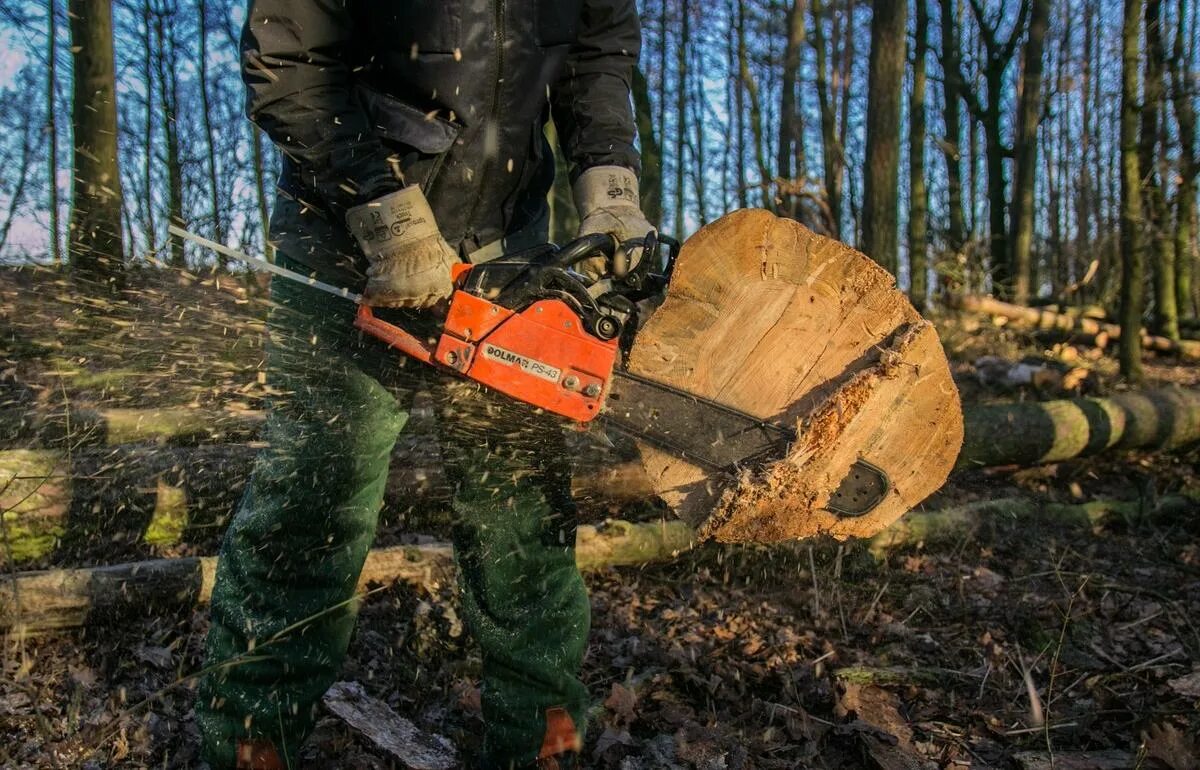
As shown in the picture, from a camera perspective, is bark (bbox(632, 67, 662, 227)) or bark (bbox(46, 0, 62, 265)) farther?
bark (bbox(632, 67, 662, 227))

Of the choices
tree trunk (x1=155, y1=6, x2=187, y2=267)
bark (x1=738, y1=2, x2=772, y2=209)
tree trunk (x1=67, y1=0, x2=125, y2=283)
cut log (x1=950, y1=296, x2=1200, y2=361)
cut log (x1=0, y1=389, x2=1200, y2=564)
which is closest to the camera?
cut log (x1=0, y1=389, x2=1200, y2=564)

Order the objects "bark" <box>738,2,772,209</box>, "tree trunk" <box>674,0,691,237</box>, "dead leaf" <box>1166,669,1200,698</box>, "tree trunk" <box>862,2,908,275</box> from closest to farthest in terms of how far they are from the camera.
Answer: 1. "dead leaf" <box>1166,669,1200,698</box>
2. "tree trunk" <box>862,2,908,275</box>
3. "bark" <box>738,2,772,209</box>
4. "tree trunk" <box>674,0,691,237</box>

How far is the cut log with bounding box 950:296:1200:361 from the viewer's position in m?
9.57

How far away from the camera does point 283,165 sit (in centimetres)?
201

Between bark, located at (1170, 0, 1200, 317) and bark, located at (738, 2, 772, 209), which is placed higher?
bark, located at (738, 2, 772, 209)

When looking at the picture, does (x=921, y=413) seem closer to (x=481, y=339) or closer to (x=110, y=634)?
(x=481, y=339)

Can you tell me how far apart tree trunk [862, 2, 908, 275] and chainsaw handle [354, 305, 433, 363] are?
19.4ft

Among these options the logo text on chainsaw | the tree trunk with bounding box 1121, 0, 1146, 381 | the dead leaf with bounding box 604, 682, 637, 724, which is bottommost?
the dead leaf with bounding box 604, 682, 637, 724

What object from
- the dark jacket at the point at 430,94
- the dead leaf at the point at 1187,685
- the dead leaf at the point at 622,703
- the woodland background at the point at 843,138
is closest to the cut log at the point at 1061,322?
the woodland background at the point at 843,138

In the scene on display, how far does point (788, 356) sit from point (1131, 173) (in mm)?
6989

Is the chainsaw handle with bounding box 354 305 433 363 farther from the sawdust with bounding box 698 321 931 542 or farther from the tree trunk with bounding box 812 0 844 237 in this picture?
the tree trunk with bounding box 812 0 844 237

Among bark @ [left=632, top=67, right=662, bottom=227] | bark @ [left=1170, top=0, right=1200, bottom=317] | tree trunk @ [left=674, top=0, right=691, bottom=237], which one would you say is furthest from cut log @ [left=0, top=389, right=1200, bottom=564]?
tree trunk @ [left=674, top=0, right=691, bottom=237]

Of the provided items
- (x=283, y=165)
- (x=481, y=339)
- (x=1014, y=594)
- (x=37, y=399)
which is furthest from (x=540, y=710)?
(x=37, y=399)

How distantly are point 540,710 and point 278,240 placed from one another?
4.22ft
